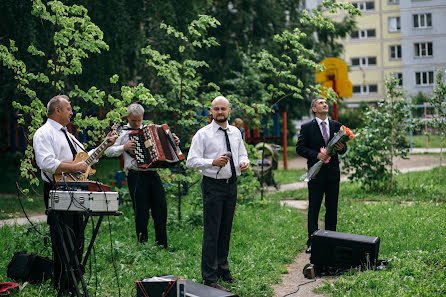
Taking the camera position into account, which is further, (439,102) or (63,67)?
(439,102)

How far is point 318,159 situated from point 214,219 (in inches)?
96.6

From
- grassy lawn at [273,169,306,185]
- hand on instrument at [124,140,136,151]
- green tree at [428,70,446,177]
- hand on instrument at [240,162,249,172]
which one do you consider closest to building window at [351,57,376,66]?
grassy lawn at [273,169,306,185]

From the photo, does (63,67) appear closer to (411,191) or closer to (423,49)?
(411,191)

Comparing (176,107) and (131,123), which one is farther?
(176,107)

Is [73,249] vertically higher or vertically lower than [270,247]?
higher

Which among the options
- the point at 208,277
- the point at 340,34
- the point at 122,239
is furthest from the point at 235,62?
the point at 208,277

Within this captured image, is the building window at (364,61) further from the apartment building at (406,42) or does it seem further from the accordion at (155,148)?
the accordion at (155,148)

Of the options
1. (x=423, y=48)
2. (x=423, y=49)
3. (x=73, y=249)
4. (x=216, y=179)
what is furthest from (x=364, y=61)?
(x=73, y=249)

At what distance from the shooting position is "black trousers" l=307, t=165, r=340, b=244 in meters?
9.13

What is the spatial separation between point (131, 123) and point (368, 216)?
4.55m

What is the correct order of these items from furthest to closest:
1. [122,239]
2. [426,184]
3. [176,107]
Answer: [426,184] → [176,107] → [122,239]

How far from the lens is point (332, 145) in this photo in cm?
872

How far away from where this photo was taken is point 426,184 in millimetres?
15352

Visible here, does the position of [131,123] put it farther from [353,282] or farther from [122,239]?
[353,282]
